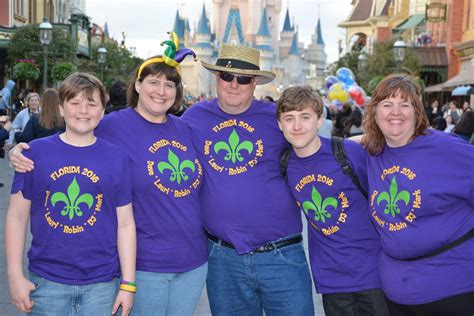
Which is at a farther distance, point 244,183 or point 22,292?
point 244,183

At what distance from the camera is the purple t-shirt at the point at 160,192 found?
3.30 m

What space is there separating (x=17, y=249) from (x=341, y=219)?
5.46 feet

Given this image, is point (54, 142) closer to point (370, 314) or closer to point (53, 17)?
point (370, 314)

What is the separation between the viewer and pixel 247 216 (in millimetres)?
3559

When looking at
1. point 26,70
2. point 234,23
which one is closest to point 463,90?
point 26,70

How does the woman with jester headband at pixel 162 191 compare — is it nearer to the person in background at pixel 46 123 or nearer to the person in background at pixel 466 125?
the person in background at pixel 46 123

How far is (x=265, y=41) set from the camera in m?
122

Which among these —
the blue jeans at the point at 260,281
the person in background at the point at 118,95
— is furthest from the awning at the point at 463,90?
the blue jeans at the point at 260,281

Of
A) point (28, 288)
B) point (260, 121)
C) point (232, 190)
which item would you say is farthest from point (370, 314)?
point (28, 288)

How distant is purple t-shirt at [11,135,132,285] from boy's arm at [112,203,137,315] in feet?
0.24

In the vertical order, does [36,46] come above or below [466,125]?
above

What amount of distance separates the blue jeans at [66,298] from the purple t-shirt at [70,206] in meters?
0.03

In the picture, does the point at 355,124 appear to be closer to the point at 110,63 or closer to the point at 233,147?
the point at 233,147

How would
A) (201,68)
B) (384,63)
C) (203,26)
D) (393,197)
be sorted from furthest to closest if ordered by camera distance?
(203,26), (201,68), (384,63), (393,197)
